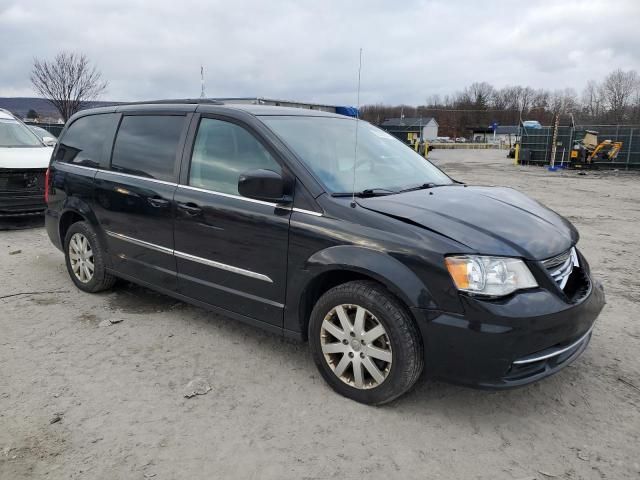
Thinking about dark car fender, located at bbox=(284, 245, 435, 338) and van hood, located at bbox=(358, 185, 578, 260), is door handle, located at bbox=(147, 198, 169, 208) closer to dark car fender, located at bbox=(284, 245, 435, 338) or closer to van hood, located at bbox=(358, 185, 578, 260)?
dark car fender, located at bbox=(284, 245, 435, 338)

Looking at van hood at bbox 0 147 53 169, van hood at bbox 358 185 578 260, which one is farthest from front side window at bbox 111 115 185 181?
van hood at bbox 0 147 53 169

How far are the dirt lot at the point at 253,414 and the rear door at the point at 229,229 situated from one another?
483mm

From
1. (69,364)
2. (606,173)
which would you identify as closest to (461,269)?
(69,364)

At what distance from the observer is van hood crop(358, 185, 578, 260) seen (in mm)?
2812

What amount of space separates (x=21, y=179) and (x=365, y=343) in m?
7.28

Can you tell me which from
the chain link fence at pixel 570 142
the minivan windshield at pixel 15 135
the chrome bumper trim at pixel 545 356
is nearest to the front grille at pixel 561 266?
the chrome bumper trim at pixel 545 356

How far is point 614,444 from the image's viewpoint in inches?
107

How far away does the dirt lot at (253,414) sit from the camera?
8.42 feet

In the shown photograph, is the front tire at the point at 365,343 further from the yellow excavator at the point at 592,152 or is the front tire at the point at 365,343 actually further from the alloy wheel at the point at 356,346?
the yellow excavator at the point at 592,152

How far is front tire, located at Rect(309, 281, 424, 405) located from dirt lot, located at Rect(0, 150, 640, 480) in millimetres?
145

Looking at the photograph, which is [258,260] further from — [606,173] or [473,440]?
[606,173]

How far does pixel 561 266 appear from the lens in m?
3.02

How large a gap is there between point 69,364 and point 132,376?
53 centimetres

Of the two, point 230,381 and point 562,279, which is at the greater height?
point 562,279
